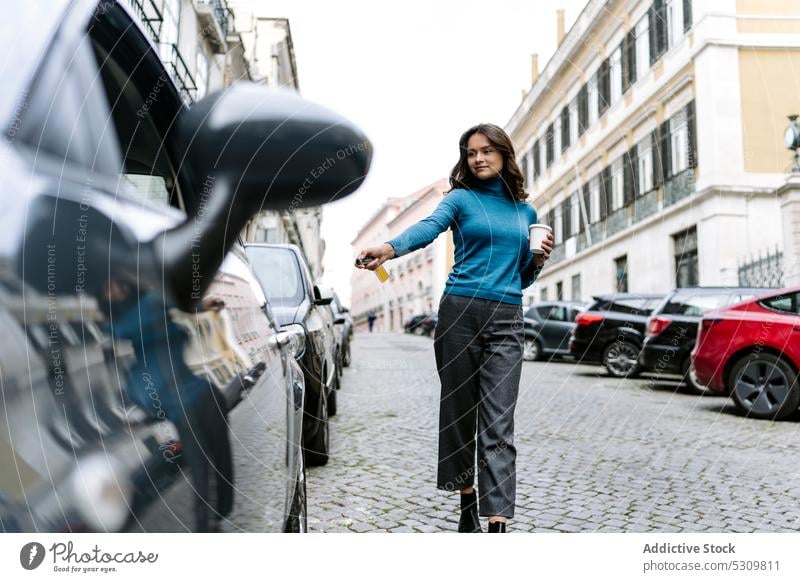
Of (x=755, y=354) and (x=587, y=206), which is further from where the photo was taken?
(x=755, y=354)

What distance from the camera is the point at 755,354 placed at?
230 inches

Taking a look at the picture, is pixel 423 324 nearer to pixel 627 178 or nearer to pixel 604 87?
pixel 627 178

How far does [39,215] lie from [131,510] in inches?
15.8

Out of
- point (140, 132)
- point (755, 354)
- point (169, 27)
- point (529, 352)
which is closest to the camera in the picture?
point (140, 132)

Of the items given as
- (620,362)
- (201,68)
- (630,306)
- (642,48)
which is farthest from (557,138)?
(630,306)

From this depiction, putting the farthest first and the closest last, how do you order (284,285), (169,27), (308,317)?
(284,285)
(308,317)
(169,27)

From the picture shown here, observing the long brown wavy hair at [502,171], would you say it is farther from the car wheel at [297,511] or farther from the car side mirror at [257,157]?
the car side mirror at [257,157]

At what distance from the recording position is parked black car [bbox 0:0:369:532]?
820 millimetres

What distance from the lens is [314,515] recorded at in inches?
109

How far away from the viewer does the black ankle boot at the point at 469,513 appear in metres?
2.40

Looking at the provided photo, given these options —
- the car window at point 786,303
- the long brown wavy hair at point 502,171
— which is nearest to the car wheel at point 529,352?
the long brown wavy hair at point 502,171

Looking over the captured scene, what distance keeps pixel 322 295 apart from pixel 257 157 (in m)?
2.16
